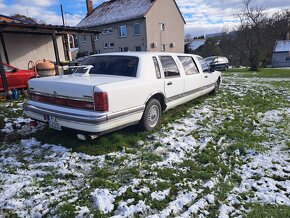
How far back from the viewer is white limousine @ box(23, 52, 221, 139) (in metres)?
3.56

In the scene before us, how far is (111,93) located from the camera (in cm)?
360

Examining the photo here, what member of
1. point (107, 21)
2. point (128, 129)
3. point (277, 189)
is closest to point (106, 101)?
point (128, 129)

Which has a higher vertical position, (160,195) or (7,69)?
(7,69)

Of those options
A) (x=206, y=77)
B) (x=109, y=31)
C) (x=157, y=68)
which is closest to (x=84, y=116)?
(x=157, y=68)

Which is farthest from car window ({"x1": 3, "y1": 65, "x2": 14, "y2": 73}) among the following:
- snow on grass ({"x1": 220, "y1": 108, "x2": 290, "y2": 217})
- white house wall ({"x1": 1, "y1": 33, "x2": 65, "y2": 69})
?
snow on grass ({"x1": 220, "y1": 108, "x2": 290, "y2": 217})

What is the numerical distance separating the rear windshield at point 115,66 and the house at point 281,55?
48.1 metres

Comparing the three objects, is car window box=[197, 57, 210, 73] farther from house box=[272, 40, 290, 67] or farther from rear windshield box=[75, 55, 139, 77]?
house box=[272, 40, 290, 67]

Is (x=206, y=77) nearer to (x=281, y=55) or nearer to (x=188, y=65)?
(x=188, y=65)

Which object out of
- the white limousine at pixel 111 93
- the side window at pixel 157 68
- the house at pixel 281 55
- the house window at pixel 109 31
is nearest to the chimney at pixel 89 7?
the house window at pixel 109 31

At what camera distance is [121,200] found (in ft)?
8.95

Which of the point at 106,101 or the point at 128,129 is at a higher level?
the point at 106,101

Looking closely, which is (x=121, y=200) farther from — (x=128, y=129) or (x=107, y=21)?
(x=107, y=21)

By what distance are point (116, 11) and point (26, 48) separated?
19.6 metres

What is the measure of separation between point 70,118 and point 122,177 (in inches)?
49.0
